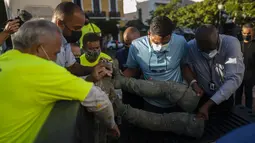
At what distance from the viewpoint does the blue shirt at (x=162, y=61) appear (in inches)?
95.3

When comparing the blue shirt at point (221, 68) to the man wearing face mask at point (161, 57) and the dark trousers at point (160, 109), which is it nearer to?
the man wearing face mask at point (161, 57)

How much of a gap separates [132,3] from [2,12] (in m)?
21.2

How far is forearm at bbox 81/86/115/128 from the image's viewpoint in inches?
55.8

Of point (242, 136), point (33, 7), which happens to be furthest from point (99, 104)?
point (33, 7)

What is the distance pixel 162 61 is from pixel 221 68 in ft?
1.81

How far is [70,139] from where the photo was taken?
122 centimetres

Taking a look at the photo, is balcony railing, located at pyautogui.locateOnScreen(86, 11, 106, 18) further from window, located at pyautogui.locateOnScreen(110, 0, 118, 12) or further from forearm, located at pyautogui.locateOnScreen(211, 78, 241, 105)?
forearm, located at pyautogui.locateOnScreen(211, 78, 241, 105)

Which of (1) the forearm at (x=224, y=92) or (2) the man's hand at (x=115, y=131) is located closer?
(2) the man's hand at (x=115, y=131)

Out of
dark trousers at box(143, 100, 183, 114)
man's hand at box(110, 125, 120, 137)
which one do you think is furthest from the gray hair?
dark trousers at box(143, 100, 183, 114)

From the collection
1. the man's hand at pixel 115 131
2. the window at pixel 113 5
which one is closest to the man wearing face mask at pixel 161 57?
the man's hand at pixel 115 131

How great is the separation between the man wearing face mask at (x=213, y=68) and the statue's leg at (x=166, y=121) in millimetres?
118

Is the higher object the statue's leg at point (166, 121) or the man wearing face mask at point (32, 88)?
the man wearing face mask at point (32, 88)

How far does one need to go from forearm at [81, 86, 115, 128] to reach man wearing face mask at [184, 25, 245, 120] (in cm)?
91

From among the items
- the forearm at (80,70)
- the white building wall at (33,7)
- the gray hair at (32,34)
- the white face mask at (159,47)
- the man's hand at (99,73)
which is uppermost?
the white building wall at (33,7)
